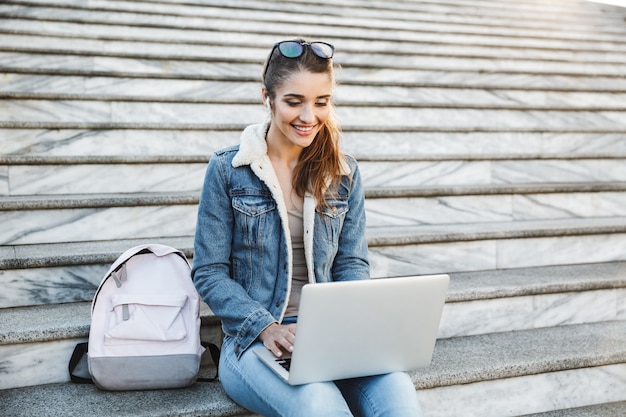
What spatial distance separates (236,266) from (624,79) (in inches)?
143

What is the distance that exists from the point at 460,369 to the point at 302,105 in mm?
979

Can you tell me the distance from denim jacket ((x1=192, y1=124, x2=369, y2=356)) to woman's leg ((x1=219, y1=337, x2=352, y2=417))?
0.11m

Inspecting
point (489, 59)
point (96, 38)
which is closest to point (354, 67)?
point (489, 59)

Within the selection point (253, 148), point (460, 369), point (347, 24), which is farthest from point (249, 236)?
point (347, 24)

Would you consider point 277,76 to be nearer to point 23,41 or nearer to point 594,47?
point 23,41

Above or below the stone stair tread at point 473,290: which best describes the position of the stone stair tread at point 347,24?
above

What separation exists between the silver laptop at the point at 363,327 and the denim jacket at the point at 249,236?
10.3 inches

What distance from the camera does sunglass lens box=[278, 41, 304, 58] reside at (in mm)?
1762

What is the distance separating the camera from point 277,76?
1792 mm

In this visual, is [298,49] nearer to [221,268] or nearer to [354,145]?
[221,268]

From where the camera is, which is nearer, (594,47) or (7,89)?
(7,89)

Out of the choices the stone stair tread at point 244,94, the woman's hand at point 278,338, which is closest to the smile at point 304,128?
the woman's hand at point 278,338

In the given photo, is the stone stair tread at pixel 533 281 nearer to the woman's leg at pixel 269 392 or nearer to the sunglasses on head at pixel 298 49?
the woman's leg at pixel 269 392

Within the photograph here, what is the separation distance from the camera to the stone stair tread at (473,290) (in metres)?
1.99
